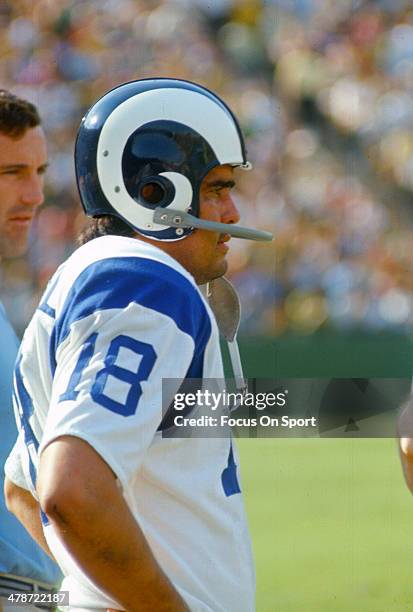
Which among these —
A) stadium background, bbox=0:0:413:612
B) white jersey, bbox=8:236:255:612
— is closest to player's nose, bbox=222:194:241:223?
white jersey, bbox=8:236:255:612

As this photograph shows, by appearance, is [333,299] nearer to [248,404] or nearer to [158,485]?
[248,404]

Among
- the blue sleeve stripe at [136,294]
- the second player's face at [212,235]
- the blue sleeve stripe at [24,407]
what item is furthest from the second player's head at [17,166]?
the blue sleeve stripe at [136,294]

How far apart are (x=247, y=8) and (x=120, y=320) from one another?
200 inches

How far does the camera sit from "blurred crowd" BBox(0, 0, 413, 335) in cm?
577

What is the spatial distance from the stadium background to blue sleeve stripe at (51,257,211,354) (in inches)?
139

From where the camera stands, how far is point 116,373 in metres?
1.42

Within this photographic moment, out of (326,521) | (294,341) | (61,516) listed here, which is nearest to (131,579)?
(61,516)

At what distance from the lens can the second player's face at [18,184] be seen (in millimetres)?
3234

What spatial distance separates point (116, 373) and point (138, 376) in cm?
3

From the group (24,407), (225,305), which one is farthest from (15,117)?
(24,407)

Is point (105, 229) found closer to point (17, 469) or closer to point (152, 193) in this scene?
point (152, 193)

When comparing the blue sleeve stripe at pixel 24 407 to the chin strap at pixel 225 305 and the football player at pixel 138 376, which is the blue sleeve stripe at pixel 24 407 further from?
the chin strap at pixel 225 305

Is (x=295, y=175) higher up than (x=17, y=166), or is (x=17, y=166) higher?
(x=295, y=175)

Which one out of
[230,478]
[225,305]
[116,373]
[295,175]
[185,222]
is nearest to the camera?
[116,373]
